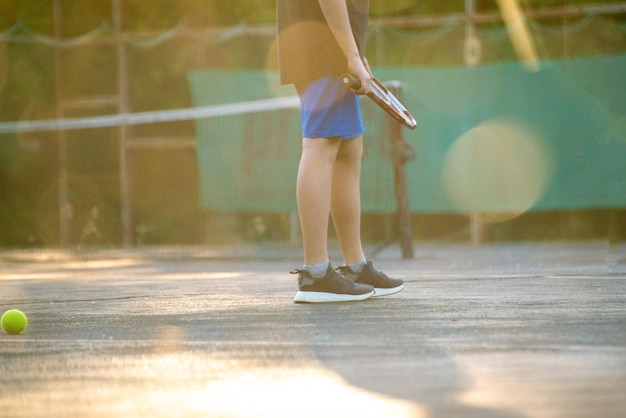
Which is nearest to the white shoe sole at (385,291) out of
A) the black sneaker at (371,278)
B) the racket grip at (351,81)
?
the black sneaker at (371,278)

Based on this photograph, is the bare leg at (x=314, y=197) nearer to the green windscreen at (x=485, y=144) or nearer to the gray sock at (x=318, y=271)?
the gray sock at (x=318, y=271)

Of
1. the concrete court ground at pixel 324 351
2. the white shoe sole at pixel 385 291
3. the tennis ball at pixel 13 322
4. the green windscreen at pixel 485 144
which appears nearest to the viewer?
the concrete court ground at pixel 324 351

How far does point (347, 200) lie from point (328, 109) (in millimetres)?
386

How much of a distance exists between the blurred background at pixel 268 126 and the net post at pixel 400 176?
0.40 m

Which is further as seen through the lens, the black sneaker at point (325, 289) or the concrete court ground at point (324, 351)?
the black sneaker at point (325, 289)

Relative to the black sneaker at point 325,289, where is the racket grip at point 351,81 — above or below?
above

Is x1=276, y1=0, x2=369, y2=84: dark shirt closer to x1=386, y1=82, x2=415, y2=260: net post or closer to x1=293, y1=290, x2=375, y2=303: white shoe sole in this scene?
x1=293, y1=290, x2=375, y2=303: white shoe sole

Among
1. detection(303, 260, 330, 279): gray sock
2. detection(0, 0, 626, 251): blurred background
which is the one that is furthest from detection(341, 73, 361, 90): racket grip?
detection(0, 0, 626, 251): blurred background

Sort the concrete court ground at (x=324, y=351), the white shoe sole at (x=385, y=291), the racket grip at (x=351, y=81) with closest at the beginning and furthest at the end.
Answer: the concrete court ground at (x=324, y=351) < the racket grip at (x=351, y=81) < the white shoe sole at (x=385, y=291)

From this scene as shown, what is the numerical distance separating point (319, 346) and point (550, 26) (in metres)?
6.71

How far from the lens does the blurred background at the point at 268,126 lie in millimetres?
8562

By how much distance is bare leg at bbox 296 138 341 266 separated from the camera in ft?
12.9

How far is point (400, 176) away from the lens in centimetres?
729


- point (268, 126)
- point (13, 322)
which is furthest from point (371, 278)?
point (268, 126)
